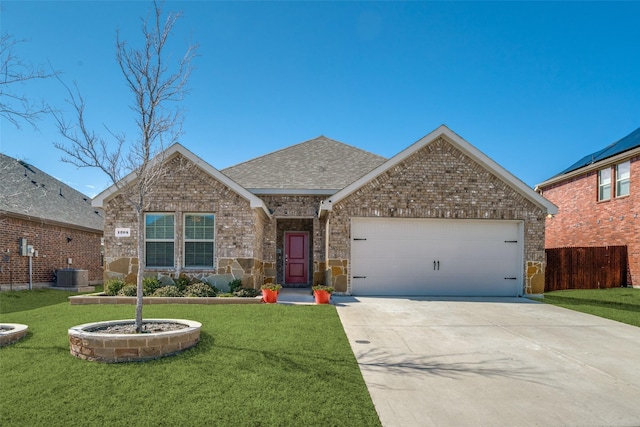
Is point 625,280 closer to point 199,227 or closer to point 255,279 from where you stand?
point 255,279

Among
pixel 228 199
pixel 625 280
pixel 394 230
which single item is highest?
pixel 228 199

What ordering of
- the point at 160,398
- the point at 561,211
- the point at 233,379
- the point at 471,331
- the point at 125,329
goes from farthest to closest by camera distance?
1. the point at 561,211
2. the point at 471,331
3. the point at 125,329
4. the point at 233,379
5. the point at 160,398

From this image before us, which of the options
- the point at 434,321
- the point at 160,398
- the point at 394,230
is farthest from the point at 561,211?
the point at 160,398

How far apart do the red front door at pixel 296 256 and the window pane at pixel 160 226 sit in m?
4.95

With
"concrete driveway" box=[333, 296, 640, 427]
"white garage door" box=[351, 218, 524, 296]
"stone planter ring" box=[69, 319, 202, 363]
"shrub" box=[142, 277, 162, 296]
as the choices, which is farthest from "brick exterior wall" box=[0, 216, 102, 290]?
"concrete driveway" box=[333, 296, 640, 427]

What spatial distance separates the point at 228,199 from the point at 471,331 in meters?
7.57

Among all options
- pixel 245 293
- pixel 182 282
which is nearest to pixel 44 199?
pixel 182 282

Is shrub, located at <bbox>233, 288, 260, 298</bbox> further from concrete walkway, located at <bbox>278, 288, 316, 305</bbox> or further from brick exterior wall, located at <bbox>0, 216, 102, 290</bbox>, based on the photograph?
brick exterior wall, located at <bbox>0, 216, 102, 290</bbox>

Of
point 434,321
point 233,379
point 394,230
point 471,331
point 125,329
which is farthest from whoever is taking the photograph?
point 394,230

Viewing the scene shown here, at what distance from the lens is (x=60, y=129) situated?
6.80 metres

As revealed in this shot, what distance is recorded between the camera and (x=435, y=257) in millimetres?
12773

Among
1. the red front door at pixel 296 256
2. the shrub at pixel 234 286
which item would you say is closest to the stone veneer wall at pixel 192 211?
the shrub at pixel 234 286

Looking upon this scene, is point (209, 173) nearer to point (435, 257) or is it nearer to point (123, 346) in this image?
point (123, 346)

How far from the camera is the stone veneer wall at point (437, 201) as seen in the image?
12.6 m
